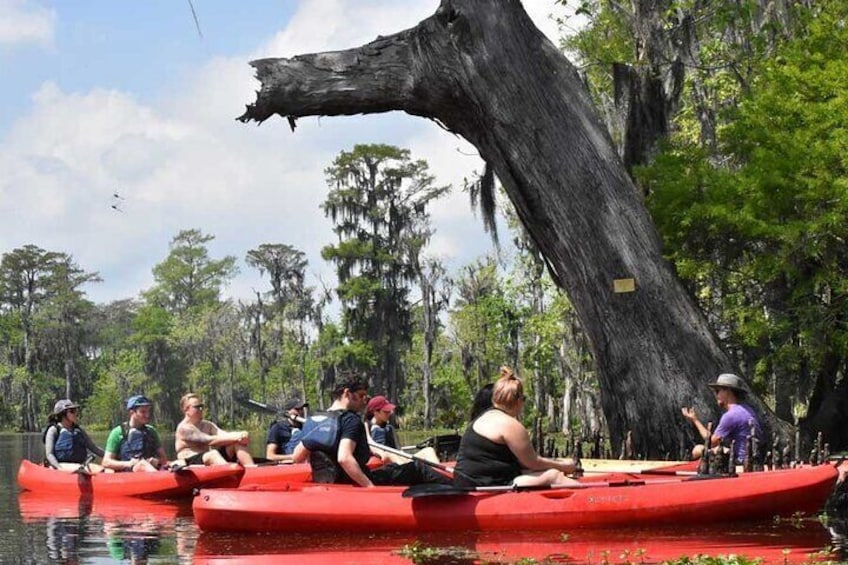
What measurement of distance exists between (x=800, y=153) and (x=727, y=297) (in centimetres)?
374

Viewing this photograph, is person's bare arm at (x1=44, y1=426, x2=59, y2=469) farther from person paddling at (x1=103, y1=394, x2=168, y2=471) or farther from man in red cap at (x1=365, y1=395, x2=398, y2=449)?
man in red cap at (x1=365, y1=395, x2=398, y2=449)

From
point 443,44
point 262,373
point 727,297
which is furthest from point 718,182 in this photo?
point 262,373

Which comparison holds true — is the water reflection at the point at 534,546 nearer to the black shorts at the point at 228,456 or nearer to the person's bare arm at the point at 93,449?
the black shorts at the point at 228,456

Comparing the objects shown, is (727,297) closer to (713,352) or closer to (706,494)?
(713,352)

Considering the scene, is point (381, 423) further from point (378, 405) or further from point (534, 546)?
point (534, 546)

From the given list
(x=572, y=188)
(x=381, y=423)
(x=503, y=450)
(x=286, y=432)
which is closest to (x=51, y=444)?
(x=286, y=432)

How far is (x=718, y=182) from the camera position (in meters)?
20.5

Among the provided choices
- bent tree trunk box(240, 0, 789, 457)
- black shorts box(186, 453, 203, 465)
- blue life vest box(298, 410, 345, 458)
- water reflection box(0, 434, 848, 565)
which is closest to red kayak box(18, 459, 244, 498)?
black shorts box(186, 453, 203, 465)

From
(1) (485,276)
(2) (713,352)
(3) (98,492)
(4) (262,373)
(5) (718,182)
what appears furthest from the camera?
(4) (262,373)

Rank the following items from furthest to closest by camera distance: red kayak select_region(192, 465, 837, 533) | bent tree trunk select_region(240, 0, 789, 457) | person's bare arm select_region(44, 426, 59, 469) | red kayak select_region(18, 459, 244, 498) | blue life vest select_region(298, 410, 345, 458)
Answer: bent tree trunk select_region(240, 0, 789, 457), person's bare arm select_region(44, 426, 59, 469), red kayak select_region(18, 459, 244, 498), blue life vest select_region(298, 410, 345, 458), red kayak select_region(192, 465, 837, 533)

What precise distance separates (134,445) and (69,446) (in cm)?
121

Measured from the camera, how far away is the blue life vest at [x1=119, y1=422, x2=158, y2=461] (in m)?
17.7

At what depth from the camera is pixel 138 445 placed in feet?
58.0

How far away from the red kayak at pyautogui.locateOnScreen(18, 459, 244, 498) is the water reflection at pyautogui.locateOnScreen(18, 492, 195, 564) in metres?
0.12
